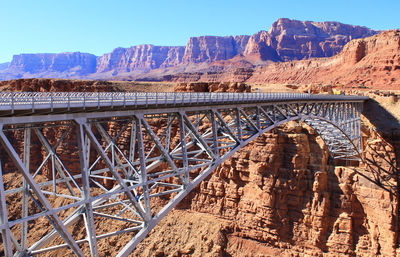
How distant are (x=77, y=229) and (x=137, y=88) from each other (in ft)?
123

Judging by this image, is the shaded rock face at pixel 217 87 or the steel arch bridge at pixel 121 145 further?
the shaded rock face at pixel 217 87

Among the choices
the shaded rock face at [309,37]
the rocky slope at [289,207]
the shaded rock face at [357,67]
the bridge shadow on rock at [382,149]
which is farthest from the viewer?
the shaded rock face at [309,37]

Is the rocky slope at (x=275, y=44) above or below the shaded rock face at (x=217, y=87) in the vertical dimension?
above

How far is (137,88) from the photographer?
6462 cm

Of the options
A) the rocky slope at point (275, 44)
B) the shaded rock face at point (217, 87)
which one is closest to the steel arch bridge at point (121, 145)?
the shaded rock face at point (217, 87)

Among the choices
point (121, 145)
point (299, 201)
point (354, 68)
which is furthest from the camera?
point (354, 68)

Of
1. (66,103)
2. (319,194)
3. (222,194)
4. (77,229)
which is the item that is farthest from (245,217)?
(66,103)

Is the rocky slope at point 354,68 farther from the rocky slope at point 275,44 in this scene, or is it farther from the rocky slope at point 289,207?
the rocky slope at point 289,207

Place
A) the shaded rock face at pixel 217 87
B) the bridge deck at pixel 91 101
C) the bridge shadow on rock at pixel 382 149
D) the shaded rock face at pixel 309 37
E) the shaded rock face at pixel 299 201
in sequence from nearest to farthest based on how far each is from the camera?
the bridge deck at pixel 91 101 < the shaded rock face at pixel 299 201 < the bridge shadow on rock at pixel 382 149 < the shaded rock face at pixel 217 87 < the shaded rock face at pixel 309 37

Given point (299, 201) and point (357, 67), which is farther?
point (357, 67)

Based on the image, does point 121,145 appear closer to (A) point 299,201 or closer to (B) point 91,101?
(A) point 299,201

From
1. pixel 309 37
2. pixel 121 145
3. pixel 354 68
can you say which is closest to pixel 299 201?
pixel 121 145

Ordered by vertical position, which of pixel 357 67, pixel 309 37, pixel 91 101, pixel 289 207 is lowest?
pixel 289 207

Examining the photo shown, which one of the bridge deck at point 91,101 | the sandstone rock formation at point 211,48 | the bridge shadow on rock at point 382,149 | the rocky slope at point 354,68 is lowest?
the bridge shadow on rock at point 382,149
